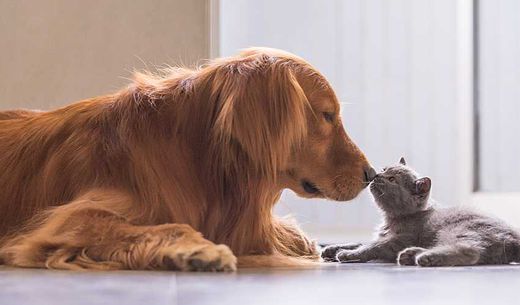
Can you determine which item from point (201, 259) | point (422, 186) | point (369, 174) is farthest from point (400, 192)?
point (201, 259)

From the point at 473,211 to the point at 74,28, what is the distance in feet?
7.92

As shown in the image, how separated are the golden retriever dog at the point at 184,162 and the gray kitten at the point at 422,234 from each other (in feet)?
0.66

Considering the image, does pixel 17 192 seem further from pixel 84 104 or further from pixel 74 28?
pixel 74 28

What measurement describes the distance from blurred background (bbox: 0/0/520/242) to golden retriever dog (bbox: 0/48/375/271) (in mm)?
2032

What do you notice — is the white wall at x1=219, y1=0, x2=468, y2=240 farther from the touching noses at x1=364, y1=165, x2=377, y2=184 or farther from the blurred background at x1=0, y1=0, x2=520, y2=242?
the touching noses at x1=364, y1=165, x2=377, y2=184

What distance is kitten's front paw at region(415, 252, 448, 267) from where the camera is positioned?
2.04 m

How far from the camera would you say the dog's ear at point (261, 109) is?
2.01 m

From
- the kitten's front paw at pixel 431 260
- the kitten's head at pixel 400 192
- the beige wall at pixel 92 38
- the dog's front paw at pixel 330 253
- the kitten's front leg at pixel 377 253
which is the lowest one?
the dog's front paw at pixel 330 253

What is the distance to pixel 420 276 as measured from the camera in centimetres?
177

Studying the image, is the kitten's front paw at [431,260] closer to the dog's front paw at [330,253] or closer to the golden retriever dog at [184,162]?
the golden retriever dog at [184,162]

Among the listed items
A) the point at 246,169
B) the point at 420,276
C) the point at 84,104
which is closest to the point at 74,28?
the point at 84,104

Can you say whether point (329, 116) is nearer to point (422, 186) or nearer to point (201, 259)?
point (422, 186)

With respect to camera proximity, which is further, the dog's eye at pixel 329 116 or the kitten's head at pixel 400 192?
the kitten's head at pixel 400 192

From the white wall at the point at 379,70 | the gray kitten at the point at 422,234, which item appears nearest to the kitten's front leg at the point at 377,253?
the gray kitten at the point at 422,234
